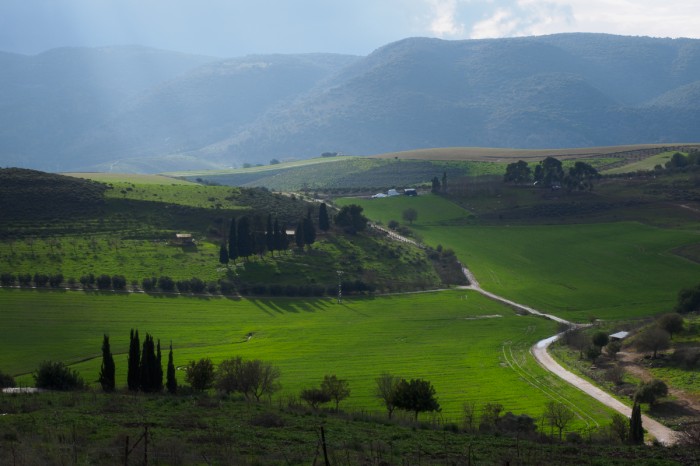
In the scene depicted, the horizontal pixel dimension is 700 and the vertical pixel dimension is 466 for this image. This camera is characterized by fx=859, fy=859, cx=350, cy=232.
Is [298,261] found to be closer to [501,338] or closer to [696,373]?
[501,338]

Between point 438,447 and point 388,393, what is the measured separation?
654 inches

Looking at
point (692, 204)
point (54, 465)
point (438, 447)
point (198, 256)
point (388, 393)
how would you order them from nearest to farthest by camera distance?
point (54, 465) → point (438, 447) → point (388, 393) → point (198, 256) → point (692, 204)

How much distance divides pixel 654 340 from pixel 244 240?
186 ft

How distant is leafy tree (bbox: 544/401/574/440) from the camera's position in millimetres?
50025

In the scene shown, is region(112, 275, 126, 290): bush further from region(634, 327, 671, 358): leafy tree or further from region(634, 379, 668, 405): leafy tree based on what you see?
region(634, 379, 668, 405): leafy tree

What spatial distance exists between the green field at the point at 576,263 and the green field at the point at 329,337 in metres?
9.57

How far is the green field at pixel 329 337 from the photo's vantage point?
63312 millimetres

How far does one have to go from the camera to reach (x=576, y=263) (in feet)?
389

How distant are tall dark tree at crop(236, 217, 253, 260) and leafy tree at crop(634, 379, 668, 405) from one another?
62526 millimetres

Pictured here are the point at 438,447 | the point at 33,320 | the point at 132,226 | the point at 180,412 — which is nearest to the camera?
the point at 438,447

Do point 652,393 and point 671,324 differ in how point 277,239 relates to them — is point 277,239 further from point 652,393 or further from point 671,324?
point 652,393

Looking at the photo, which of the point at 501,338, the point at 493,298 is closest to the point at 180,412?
the point at 501,338

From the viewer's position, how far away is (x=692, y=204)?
13788 centimetres

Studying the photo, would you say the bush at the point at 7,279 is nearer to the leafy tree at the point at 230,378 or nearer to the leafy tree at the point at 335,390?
the leafy tree at the point at 230,378
